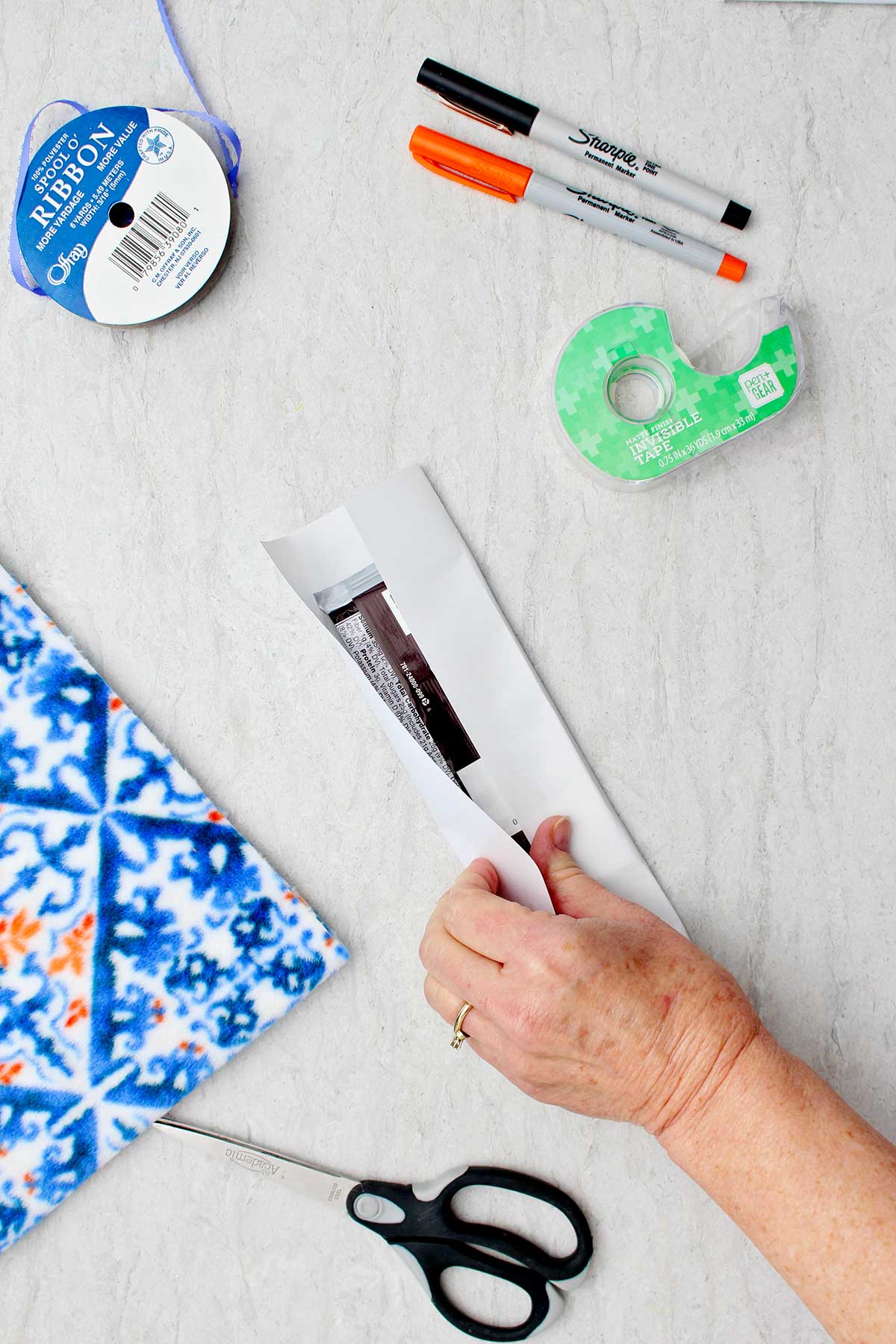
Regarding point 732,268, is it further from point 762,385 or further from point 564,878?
point 564,878

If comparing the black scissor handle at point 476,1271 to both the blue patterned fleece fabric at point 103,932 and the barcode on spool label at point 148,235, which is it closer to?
the blue patterned fleece fabric at point 103,932

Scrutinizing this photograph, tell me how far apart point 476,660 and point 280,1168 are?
0.37 metres

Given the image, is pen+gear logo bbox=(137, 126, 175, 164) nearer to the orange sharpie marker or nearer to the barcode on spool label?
the barcode on spool label

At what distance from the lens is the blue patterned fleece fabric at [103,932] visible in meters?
0.60

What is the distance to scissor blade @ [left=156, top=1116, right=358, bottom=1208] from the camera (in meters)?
0.60

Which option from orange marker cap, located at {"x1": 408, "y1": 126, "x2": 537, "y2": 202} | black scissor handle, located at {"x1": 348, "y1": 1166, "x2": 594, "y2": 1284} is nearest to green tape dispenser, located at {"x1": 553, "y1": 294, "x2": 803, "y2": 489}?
orange marker cap, located at {"x1": 408, "y1": 126, "x2": 537, "y2": 202}

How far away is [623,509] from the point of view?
0.62 meters

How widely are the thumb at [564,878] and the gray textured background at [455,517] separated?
51mm

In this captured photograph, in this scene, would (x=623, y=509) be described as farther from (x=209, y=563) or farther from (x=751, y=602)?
(x=209, y=563)

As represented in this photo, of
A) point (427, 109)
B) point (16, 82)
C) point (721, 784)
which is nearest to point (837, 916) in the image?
point (721, 784)

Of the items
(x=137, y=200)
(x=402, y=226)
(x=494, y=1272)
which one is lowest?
(x=494, y=1272)

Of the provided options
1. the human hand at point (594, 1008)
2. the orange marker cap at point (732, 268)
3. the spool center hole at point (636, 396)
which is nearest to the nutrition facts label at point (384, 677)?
the human hand at point (594, 1008)

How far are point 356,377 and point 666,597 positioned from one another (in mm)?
269

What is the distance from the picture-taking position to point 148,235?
0.59 meters
